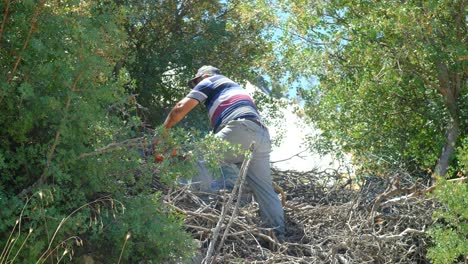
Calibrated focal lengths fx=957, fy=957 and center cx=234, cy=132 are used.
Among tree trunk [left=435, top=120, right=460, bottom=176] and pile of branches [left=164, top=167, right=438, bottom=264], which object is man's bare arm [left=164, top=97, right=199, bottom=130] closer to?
pile of branches [left=164, top=167, right=438, bottom=264]

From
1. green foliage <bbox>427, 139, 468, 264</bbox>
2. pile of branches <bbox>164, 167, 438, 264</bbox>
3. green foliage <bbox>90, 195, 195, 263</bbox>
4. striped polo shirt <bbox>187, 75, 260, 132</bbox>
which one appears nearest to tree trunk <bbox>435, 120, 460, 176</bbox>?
pile of branches <bbox>164, 167, 438, 264</bbox>

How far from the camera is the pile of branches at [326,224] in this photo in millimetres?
7473

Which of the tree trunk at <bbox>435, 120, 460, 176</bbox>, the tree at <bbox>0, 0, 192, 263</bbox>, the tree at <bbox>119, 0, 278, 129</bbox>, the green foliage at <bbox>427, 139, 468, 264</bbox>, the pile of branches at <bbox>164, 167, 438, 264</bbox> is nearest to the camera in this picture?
the tree at <bbox>0, 0, 192, 263</bbox>

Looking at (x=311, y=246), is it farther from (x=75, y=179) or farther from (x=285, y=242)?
(x=75, y=179)

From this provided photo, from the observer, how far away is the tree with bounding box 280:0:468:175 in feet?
36.0

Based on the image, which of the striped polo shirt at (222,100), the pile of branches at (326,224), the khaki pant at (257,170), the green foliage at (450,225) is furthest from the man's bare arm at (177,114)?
the green foliage at (450,225)

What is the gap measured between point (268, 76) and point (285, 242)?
734 cm

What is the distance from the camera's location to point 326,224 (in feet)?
27.6

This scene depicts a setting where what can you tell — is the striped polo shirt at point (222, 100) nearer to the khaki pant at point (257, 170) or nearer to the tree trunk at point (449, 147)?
the khaki pant at point (257, 170)

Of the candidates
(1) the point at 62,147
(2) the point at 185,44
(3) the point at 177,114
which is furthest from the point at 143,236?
(2) the point at 185,44

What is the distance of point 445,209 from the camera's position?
27.6 feet

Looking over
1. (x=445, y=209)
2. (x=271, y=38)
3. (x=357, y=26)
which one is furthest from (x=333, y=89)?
(x=445, y=209)

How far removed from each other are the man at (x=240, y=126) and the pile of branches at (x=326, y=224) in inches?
6.2

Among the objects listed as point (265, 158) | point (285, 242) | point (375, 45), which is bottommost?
point (285, 242)
